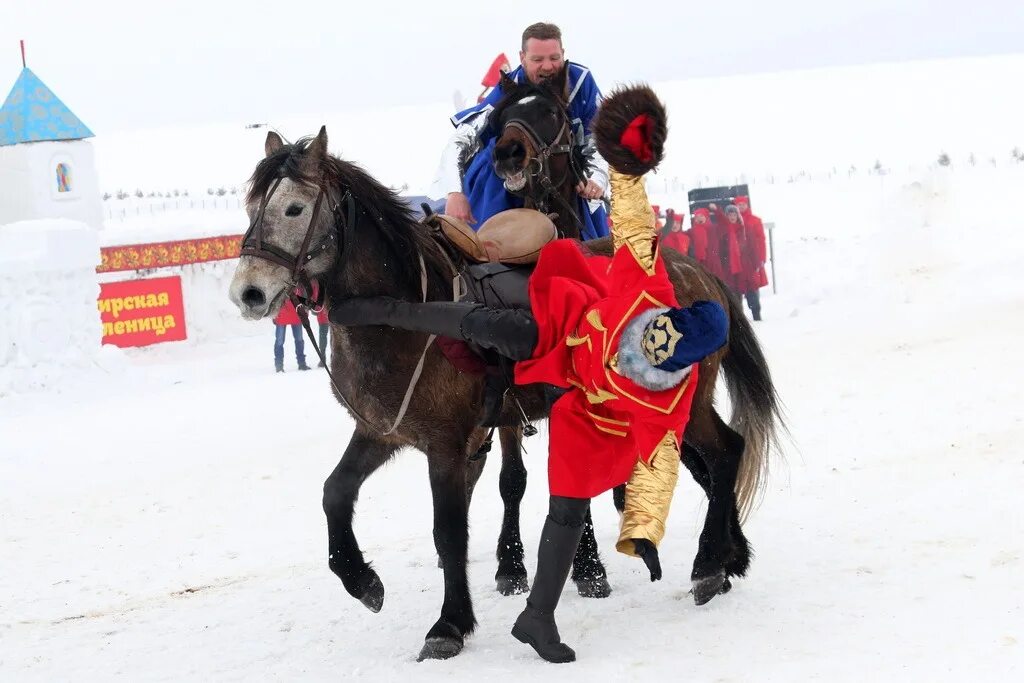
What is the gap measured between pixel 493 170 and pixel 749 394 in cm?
160

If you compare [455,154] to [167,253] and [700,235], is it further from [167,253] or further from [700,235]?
[700,235]

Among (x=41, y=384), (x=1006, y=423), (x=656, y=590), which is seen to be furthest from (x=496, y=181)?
(x=41, y=384)

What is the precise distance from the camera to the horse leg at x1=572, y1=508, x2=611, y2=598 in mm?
5213

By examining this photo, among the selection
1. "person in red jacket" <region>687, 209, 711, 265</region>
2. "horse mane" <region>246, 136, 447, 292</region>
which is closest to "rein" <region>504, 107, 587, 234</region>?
"horse mane" <region>246, 136, 447, 292</region>

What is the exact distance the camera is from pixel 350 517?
15.4 feet

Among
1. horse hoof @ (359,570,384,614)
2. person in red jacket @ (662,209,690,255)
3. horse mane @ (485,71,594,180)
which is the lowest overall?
horse hoof @ (359,570,384,614)

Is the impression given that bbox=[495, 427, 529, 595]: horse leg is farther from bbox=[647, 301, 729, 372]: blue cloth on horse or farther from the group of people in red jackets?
the group of people in red jackets

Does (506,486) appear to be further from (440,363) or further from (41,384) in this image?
(41,384)

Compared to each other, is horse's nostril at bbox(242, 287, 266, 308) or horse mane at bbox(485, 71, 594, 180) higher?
horse mane at bbox(485, 71, 594, 180)

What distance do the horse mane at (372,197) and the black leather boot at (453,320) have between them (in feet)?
0.98

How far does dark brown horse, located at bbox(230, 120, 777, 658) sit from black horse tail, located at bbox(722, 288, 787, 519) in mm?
629

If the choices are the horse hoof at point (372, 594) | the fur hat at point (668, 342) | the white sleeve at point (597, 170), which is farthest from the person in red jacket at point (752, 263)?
the fur hat at point (668, 342)

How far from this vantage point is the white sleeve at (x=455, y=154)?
5906 millimetres

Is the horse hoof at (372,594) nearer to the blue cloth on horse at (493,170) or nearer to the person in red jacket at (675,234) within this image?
the blue cloth on horse at (493,170)
